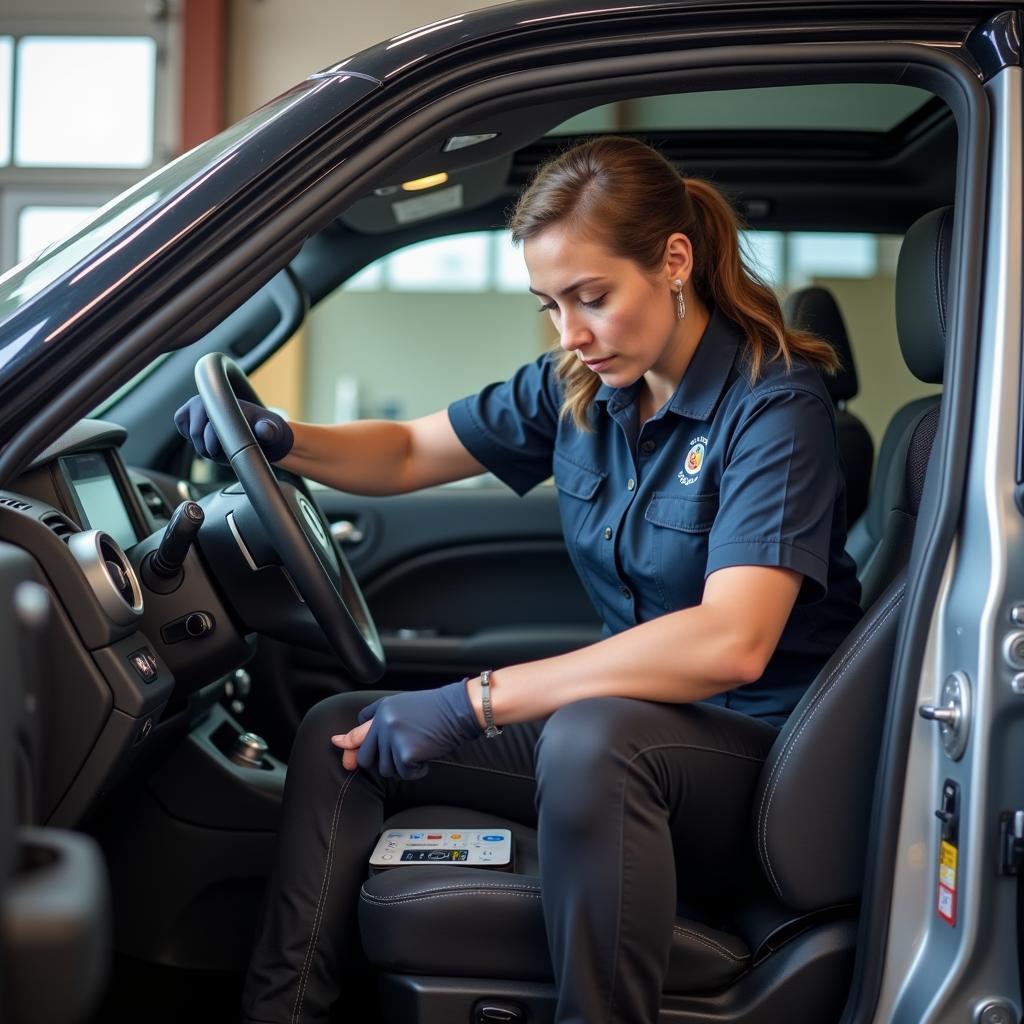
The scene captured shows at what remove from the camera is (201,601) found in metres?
1.44

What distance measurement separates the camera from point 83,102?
19.4ft

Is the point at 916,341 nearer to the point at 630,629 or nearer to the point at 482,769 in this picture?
the point at 630,629

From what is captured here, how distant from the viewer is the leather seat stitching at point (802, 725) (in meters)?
1.23

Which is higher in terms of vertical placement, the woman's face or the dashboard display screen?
the woman's face

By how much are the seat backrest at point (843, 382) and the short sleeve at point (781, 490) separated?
658 millimetres

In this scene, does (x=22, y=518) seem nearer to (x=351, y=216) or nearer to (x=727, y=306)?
(x=727, y=306)

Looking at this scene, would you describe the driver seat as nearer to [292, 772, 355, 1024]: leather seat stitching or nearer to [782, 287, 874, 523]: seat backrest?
[292, 772, 355, 1024]: leather seat stitching

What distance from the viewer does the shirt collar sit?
55.5 inches

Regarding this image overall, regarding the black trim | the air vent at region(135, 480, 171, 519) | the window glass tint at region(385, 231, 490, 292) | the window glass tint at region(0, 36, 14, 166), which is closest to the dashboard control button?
the air vent at region(135, 480, 171, 519)

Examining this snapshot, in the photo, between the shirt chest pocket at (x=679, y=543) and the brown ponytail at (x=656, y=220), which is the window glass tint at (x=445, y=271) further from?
the shirt chest pocket at (x=679, y=543)

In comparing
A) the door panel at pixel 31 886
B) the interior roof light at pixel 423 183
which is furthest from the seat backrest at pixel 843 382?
the door panel at pixel 31 886

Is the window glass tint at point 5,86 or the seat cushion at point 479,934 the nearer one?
the seat cushion at point 479,934

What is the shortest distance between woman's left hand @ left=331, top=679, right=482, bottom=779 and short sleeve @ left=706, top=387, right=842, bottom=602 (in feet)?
0.97

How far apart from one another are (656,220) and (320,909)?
86 cm
